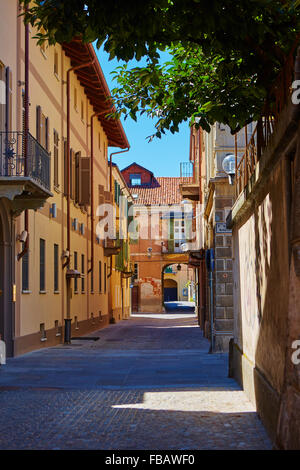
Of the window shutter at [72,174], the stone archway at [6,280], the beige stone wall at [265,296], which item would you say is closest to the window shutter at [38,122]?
the stone archway at [6,280]

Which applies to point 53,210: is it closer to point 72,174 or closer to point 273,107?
point 72,174

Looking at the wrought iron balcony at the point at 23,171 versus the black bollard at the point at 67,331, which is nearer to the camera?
the wrought iron balcony at the point at 23,171

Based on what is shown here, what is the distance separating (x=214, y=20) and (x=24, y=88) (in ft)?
41.6

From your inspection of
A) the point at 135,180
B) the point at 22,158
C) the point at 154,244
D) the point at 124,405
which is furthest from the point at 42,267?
the point at 135,180

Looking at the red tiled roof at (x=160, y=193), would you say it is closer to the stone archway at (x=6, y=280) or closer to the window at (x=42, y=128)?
the window at (x=42, y=128)

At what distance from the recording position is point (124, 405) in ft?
31.2

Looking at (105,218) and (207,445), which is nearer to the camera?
(207,445)

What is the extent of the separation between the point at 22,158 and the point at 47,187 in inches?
46.1

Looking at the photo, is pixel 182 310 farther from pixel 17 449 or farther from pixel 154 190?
pixel 17 449

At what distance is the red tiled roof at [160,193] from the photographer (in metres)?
66.4

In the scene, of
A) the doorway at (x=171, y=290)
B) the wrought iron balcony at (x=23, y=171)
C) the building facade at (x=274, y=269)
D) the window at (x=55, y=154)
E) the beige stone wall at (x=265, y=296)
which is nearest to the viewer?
the building facade at (x=274, y=269)

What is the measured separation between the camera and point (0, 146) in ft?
50.1

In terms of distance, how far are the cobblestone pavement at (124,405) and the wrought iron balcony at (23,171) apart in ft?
12.3
